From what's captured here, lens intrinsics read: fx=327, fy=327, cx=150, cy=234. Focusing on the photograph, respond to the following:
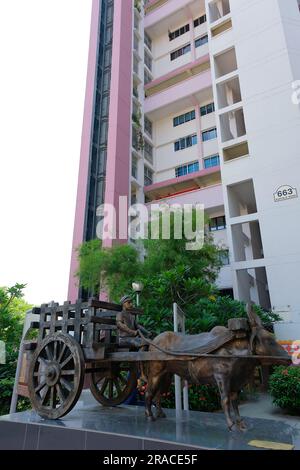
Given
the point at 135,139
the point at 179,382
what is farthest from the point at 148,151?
the point at 179,382

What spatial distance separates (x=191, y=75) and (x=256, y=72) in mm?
8843

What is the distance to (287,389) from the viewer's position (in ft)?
29.1

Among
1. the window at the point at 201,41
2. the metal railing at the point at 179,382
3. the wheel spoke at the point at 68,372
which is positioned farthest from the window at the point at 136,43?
the wheel spoke at the point at 68,372

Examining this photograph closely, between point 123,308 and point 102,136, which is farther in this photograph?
point 102,136

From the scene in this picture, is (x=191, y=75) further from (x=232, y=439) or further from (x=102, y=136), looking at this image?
(x=232, y=439)

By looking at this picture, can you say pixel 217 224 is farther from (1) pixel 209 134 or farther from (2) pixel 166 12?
(2) pixel 166 12

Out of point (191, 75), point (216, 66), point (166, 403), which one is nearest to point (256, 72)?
point (216, 66)

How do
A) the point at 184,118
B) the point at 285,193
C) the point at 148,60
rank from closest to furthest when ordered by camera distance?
the point at 285,193
the point at 184,118
the point at 148,60

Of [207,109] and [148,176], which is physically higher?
[207,109]

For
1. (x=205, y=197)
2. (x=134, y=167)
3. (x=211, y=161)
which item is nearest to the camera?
(x=205, y=197)

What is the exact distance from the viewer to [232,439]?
3711 millimetres

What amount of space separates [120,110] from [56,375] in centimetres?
2212

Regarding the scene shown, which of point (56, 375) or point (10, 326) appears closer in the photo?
point (56, 375)

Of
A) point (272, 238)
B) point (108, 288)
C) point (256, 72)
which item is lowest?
point (108, 288)
